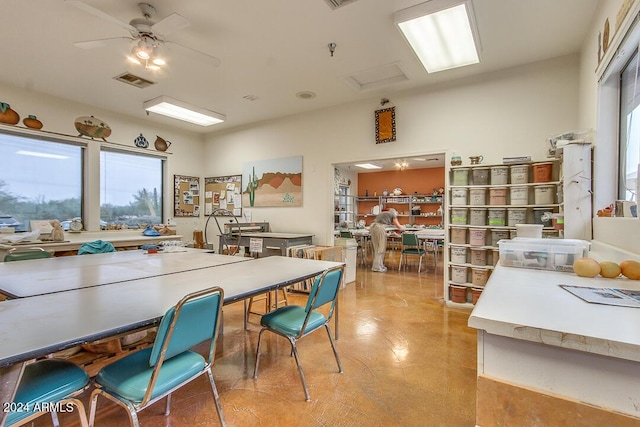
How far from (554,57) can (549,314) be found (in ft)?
12.7

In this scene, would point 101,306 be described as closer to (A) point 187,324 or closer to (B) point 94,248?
(A) point 187,324

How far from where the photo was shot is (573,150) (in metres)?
2.58

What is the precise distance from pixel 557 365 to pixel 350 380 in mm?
1652

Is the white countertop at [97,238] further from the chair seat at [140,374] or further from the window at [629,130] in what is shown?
the window at [629,130]

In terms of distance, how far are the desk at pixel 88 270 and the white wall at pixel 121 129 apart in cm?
268

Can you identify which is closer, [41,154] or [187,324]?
[187,324]

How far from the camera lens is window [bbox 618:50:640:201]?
2029 mm

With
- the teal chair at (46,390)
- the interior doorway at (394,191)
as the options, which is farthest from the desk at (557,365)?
the interior doorway at (394,191)

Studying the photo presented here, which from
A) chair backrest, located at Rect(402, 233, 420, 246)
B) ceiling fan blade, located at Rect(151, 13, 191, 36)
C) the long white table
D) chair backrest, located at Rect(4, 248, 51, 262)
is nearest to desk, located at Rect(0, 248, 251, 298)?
the long white table

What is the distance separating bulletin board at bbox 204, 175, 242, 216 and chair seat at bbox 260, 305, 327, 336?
4.28m

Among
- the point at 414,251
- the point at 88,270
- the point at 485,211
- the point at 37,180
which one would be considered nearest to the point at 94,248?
the point at 88,270

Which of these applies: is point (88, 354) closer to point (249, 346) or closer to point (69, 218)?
point (249, 346)

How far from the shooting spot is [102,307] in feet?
4.81

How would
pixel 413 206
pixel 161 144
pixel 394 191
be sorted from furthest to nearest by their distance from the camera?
pixel 394 191 < pixel 413 206 < pixel 161 144
